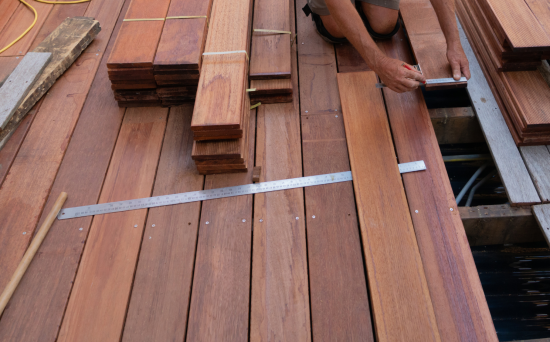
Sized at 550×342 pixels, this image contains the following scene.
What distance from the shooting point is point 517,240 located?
6.61 feet

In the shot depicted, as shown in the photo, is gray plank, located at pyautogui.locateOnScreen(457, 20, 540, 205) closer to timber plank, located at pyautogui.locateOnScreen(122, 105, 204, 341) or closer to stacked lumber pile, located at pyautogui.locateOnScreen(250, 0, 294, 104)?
stacked lumber pile, located at pyautogui.locateOnScreen(250, 0, 294, 104)

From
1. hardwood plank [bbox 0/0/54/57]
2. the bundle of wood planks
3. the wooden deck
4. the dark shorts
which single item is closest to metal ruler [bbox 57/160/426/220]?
the wooden deck

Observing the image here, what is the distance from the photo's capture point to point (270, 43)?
8.47ft

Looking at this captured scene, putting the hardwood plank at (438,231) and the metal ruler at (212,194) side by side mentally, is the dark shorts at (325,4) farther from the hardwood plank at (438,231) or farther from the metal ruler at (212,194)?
the metal ruler at (212,194)

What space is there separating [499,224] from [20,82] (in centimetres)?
277

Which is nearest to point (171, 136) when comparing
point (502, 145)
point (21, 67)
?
point (21, 67)

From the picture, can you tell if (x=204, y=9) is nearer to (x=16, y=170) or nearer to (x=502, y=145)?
(x=16, y=170)

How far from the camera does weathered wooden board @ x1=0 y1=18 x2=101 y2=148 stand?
2.38 m

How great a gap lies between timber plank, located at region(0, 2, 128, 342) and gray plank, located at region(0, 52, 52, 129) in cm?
12

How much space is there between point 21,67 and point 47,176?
2.85 feet

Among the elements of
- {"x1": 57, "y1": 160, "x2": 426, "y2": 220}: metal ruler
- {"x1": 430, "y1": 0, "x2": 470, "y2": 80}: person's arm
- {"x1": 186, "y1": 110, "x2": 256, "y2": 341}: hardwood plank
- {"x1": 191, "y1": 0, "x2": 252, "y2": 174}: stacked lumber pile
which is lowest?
{"x1": 186, "y1": 110, "x2": 256, "y2": 341}: hardwood plank

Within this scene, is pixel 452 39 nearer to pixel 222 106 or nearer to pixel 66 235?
pixel 222 106

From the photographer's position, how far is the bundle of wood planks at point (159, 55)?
7.36 feet

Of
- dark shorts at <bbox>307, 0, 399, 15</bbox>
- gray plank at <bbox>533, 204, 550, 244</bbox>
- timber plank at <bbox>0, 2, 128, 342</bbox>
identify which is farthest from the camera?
dark shorts at <bbox>307, 0, 399, 15</bbox>
